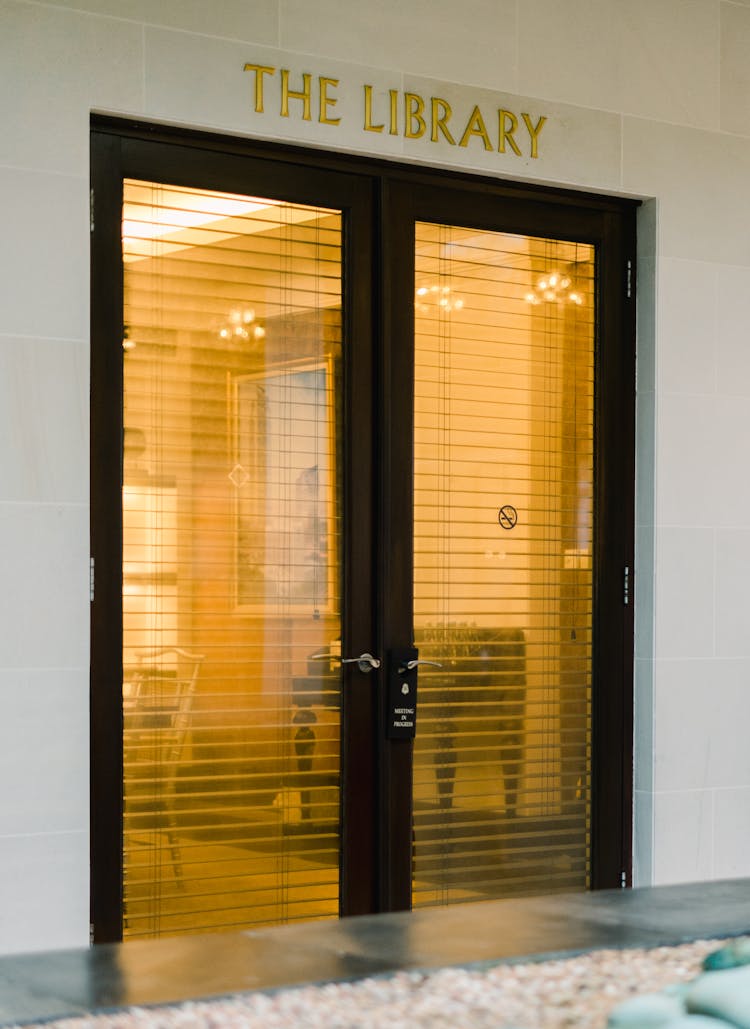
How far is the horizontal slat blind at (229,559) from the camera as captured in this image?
3236mm

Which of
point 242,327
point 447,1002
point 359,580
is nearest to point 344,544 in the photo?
point 359,580

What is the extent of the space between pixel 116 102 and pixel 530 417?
1.41 metres

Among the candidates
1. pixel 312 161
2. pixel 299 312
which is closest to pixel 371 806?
pixel 299 312

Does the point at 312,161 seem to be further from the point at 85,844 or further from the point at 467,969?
the point at 467,969

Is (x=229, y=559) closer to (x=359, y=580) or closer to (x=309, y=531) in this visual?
(x=309, y=531)

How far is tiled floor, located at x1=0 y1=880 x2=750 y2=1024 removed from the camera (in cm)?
111

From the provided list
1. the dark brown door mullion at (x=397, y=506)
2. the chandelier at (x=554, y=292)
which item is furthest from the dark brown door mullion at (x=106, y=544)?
the chandelier at (x=554, y=292)

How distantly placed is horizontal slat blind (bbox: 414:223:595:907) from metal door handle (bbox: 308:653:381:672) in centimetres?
16

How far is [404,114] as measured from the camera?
3465mm

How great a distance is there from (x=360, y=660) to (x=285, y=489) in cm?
49

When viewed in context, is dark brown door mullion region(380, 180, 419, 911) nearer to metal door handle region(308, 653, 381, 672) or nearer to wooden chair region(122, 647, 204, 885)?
metal door handle region(308, 653, 381, 672)

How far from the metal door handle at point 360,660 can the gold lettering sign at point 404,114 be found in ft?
4.42

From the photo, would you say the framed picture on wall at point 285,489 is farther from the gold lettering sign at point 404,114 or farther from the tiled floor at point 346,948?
the tiled floor at point 346,948

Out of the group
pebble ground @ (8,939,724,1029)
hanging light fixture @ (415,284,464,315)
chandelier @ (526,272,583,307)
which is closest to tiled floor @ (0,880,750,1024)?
pebble ground @ (8,939,724,1029)
